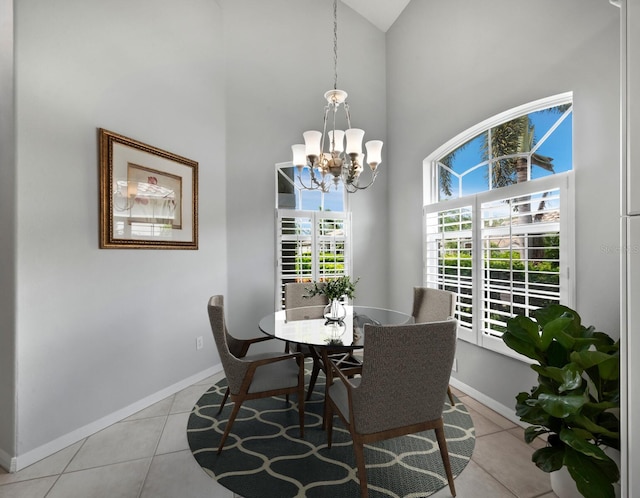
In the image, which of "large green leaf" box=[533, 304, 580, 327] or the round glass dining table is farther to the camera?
the round glass dining table

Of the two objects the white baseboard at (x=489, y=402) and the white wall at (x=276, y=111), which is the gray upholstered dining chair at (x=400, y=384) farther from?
the white wall at (x=276, y=111)

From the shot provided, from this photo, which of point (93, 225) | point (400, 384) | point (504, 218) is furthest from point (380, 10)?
point (400, 384)

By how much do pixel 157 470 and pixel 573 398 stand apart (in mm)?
2237

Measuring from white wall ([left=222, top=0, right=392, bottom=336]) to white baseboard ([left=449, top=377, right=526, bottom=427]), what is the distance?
1422 millimetres

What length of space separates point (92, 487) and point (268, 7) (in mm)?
4683

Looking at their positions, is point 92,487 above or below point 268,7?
below

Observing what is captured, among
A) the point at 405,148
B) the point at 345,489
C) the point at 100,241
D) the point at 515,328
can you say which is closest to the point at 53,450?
the point at 100,241

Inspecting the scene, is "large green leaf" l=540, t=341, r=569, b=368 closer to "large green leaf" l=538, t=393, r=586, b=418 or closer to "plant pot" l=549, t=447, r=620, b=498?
"large green leaf" l=538, t=393, r=586, b=418

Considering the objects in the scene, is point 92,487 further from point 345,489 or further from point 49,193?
point 49,193

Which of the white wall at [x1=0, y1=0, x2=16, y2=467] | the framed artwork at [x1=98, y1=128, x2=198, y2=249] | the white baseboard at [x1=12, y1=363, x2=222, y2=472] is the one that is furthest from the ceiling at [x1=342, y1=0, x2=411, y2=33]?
the white baseboard at [x1=12, y1=363, x2=222, y2=472]

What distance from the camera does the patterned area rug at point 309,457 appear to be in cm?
183

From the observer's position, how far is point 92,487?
187cm

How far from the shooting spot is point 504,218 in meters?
2.66

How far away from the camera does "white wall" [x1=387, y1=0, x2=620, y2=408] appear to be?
1936 millimetres
